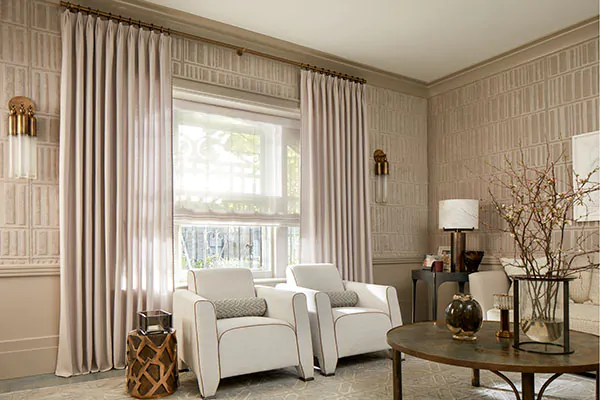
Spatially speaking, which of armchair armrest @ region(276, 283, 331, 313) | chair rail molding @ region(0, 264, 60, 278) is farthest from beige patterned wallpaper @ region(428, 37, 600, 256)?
chair rail molding @ region(0, 264, 60, 278)

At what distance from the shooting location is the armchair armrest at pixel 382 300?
153 inches

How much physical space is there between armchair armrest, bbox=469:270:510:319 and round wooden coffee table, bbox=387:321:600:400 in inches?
45.2

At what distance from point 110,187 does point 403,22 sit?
267 cm

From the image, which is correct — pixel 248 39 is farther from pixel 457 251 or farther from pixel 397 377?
pixel 397 377

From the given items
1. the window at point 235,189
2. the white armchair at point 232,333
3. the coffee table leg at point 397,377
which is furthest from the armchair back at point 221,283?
the coffee table leg at point 397,377

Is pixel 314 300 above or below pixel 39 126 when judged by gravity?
below

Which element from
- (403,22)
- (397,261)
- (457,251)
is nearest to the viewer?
(403,22)

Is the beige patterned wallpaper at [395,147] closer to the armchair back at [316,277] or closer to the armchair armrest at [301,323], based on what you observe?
the armchair back at [316,277]

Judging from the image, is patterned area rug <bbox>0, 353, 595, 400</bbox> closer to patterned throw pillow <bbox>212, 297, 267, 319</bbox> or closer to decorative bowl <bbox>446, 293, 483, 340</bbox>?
patterned throw pillow <bbox>212, 297, 267, 319</bbox>

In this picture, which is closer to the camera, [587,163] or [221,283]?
[221,283]

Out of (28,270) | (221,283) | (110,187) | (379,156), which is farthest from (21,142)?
(379,156)

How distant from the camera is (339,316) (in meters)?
3.67

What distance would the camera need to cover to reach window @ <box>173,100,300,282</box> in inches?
165

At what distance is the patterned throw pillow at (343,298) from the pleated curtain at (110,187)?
1.27 m
